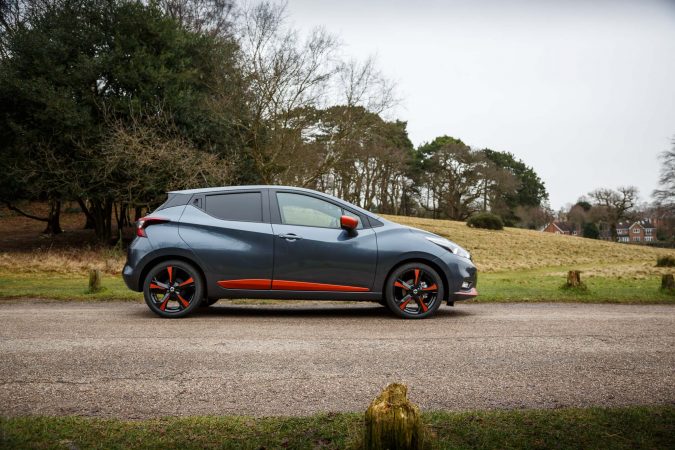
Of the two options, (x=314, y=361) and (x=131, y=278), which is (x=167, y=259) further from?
(x=314, y=361)

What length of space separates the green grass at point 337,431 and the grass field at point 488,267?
21.9 feet

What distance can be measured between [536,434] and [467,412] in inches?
18.6

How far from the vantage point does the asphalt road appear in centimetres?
376

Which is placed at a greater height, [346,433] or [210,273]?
[210,273]

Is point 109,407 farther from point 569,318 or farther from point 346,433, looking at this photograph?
point 569,318

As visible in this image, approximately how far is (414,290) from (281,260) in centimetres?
191

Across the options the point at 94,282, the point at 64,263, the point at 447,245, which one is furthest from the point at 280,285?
the point at 64,263

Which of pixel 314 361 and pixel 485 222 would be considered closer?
pixel 314 361

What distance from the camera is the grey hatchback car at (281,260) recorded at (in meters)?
7.41

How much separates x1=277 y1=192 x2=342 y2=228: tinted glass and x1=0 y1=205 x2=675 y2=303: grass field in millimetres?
3654

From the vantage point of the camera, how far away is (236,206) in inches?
304

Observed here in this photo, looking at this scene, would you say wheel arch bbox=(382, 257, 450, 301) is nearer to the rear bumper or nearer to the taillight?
the taillight

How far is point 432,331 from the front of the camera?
6.51m

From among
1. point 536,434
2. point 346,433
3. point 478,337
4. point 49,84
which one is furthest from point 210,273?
point 49,84
